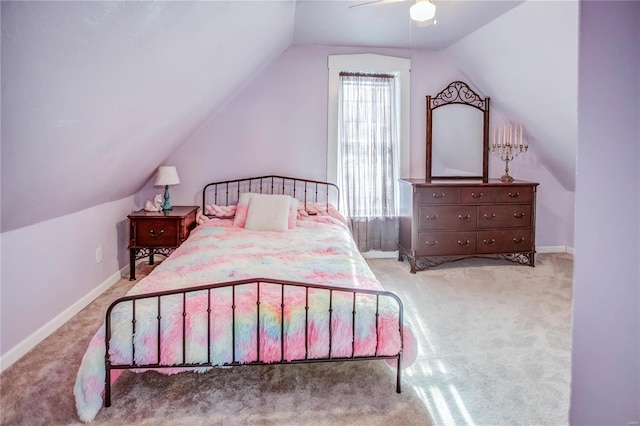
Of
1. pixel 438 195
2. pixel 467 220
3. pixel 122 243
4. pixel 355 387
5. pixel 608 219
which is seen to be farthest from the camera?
pixel 467 220

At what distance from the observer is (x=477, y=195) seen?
459 centimetres

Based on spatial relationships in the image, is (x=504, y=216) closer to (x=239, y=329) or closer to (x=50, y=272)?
(x=239, y=329)

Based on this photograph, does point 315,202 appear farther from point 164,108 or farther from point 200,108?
point 164,108

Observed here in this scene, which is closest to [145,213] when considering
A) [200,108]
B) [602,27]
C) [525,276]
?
[200,108]

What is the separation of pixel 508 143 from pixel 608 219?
5.01m

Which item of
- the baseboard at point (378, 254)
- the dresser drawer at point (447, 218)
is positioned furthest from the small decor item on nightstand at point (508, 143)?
the baseboard at point (378, 254)

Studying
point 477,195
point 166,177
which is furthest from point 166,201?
point 477,195

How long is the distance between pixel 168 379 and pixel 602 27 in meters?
2.41

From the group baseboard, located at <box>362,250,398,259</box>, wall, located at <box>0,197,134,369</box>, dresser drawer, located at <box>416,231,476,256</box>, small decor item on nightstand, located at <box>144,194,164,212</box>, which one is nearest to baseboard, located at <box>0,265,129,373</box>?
wall, located at <box>0,197,134,369</box>

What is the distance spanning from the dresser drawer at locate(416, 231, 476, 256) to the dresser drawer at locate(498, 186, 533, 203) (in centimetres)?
51

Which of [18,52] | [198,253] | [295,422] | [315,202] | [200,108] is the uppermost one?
[200,108]

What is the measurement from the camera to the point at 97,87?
6.39ft

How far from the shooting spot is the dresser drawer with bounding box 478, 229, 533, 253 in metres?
4.66

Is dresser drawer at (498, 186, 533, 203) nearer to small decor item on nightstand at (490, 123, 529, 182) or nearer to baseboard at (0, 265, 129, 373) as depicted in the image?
small decor item on nightstand at (490, 123, 529, 182)
